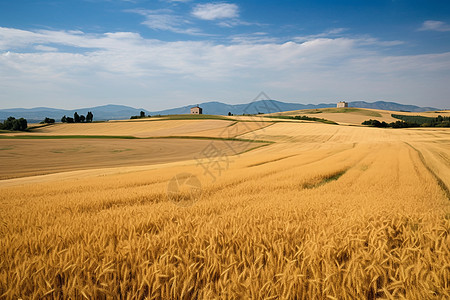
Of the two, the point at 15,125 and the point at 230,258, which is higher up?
the point at 15,125

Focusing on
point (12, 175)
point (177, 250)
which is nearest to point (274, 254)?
point (177, 250)

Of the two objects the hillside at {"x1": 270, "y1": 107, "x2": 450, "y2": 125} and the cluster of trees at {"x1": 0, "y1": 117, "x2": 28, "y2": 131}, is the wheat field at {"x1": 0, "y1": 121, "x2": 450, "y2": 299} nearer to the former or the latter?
the cluster of trees at {"x1": 0, "y1": 117, "x2": 28, "y2": 131}

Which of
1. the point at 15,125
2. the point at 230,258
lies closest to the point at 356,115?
the point at 230,258

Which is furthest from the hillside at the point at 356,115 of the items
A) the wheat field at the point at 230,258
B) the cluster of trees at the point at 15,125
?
the cluster of trees at the point at 15,125

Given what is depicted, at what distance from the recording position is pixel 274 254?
2.23m

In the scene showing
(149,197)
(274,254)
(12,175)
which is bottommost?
Result: (12,175)

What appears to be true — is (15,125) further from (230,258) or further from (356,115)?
(356,115)

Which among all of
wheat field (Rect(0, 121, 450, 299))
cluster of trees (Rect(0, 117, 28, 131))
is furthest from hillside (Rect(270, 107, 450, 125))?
cluster of trees (Rect(0, 117, 28, 131))

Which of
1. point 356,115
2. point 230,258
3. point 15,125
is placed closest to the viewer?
point 230,258

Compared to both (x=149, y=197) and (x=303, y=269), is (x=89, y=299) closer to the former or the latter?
(x=303, y=269)

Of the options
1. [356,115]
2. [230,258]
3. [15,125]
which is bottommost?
[230,258]

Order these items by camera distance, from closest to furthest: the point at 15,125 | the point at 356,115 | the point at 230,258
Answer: the point at 230,258 < the point at 15,125 < the point at 356,115

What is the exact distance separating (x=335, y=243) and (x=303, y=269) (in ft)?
1.85

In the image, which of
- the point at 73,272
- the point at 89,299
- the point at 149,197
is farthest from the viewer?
the point at 149,197
